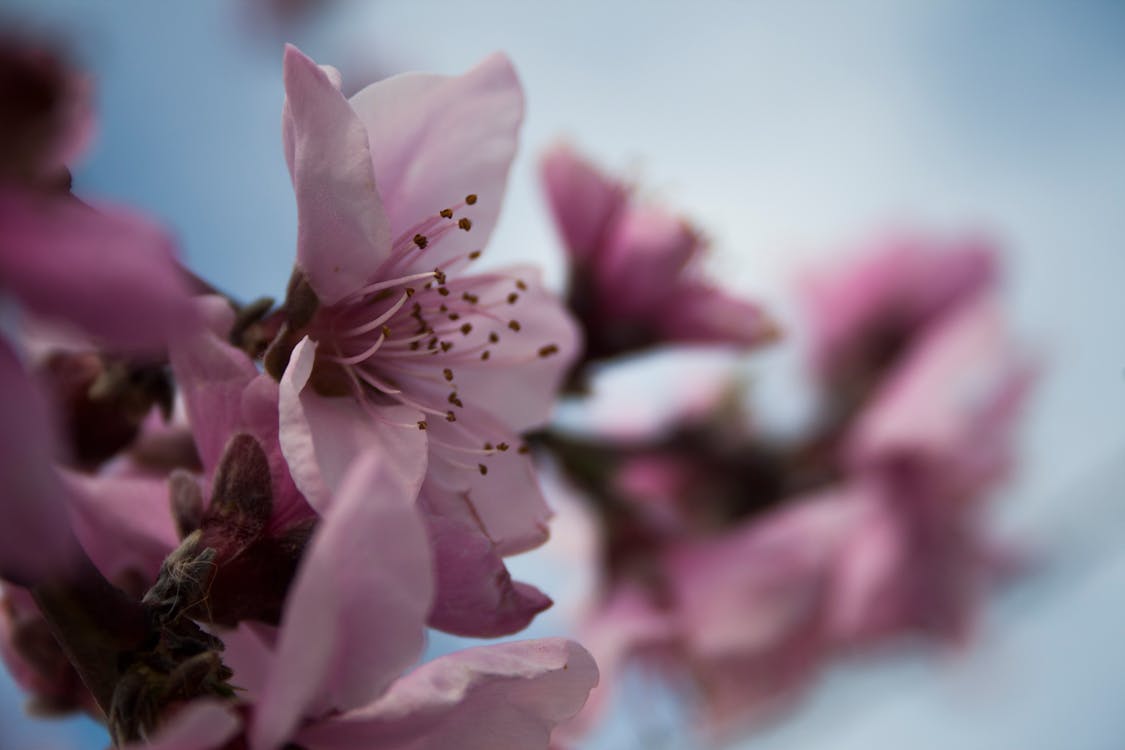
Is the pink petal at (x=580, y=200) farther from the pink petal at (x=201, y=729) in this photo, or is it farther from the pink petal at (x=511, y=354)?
the pink petal at (x=201, y=729)

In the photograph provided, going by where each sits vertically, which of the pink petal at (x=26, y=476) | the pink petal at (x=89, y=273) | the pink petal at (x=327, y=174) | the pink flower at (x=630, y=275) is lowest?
the pink petal at (x=26, y=476)

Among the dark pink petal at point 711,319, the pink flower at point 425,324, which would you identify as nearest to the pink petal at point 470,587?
the pink flower at point 425,324

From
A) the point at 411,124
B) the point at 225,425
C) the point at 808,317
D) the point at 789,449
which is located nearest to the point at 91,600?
the point at 225,425

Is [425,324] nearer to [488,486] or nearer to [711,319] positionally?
[488,486]

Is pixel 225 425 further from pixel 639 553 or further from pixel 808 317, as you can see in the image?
pixel 808 317

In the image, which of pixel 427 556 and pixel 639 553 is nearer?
pixel 427 556

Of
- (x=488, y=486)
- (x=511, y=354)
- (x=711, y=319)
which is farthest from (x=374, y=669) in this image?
(x=711, y=319)

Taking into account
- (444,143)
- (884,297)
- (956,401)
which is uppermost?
(884,297)
